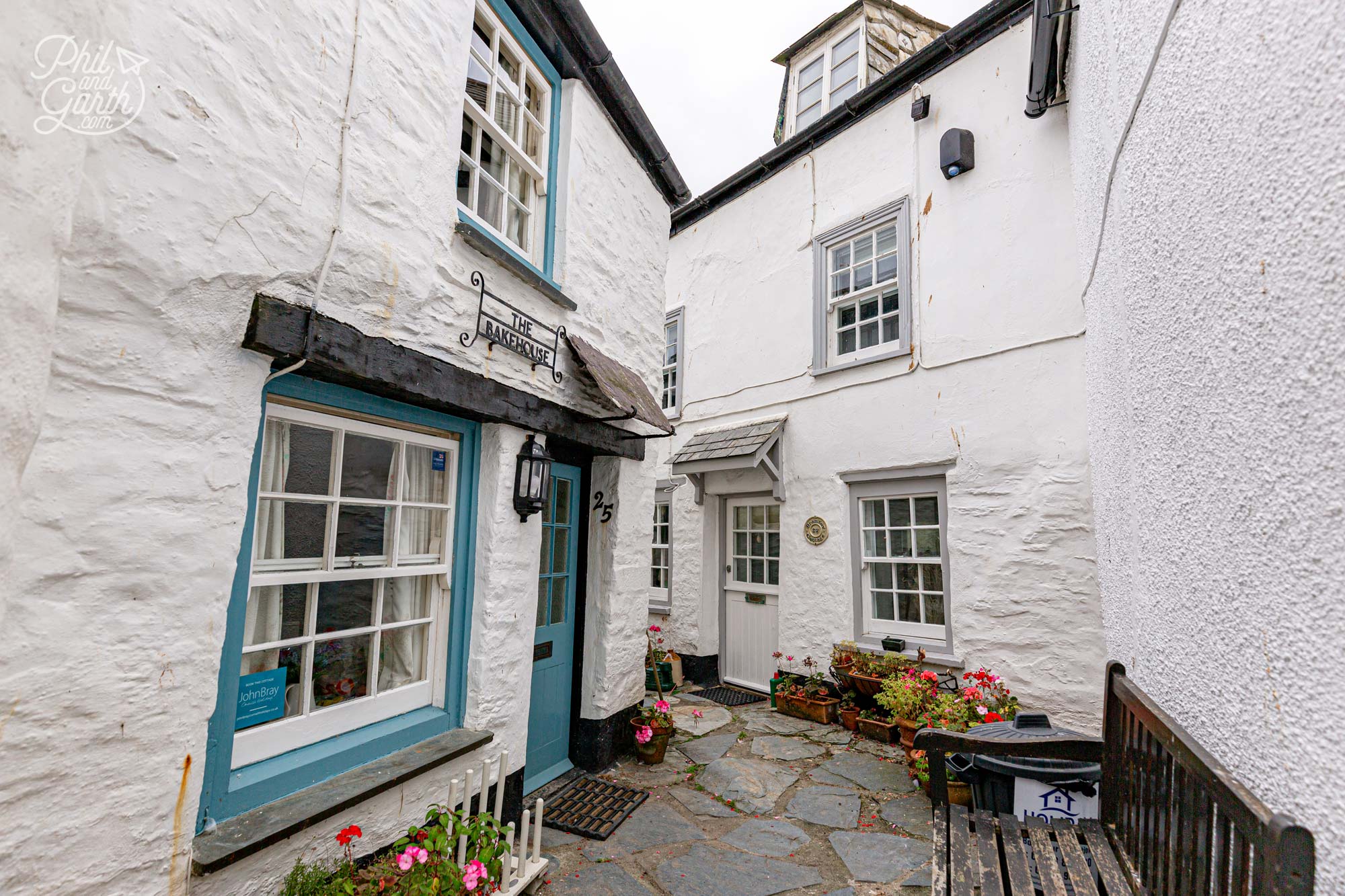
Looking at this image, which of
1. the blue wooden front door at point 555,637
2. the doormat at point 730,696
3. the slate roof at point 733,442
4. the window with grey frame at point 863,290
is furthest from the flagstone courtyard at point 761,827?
the window with grey frame at point 863,290

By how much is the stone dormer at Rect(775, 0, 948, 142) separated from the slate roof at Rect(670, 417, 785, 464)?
4.03 meters

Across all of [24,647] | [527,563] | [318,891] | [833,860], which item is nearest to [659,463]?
[527,563]

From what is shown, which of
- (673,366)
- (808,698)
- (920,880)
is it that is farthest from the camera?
(673,366)

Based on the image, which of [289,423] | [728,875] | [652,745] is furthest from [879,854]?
[289,423]

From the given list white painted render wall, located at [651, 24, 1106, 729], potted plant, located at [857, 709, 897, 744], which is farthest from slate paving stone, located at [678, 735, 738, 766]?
white painted render wall, located at [651, 24, 1106, 729]

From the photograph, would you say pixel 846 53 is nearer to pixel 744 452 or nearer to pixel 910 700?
pixel 744 452

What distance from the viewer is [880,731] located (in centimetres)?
583

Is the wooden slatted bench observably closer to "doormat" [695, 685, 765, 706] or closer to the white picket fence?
the white picket fence

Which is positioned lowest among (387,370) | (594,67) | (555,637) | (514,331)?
(555,637)

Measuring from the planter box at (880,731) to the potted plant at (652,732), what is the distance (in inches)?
74.2

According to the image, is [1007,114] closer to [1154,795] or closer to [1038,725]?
[1038,725]

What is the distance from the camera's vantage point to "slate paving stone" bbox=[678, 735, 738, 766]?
5348 millimetres

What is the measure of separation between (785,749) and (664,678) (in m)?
2.41

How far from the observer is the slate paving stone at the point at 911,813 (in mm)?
4156
